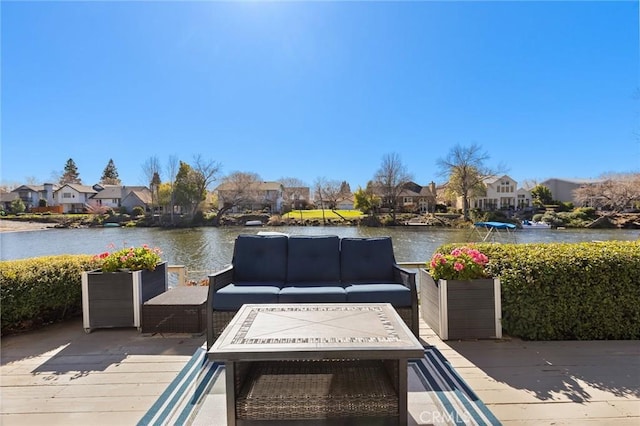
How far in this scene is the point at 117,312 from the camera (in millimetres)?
3086

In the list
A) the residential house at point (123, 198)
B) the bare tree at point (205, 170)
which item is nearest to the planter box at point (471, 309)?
the bare tree at point (205, 170)

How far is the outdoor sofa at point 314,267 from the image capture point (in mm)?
2914

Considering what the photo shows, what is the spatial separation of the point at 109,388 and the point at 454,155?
33.7 meters

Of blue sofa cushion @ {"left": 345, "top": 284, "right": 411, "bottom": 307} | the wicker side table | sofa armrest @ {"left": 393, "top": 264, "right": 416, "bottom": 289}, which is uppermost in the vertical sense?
sofa armrest @ {"left": 393, "top": 264, "right": 416, "bottom": 289}

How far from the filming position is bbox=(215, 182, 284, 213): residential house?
3662 cm

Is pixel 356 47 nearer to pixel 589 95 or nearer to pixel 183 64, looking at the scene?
pixel 183 64

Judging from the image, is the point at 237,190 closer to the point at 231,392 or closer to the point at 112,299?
the point at 112,299

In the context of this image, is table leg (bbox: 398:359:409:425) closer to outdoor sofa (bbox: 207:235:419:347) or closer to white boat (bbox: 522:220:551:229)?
outdoor sofa (bbox: 207:235:419:347)

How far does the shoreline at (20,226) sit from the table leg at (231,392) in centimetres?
3890

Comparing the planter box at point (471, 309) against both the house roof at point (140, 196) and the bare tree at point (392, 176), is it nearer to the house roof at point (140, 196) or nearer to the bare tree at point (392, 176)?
the bare tree at point (392, 176)

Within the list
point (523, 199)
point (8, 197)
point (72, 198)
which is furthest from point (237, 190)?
point (523, 199)
